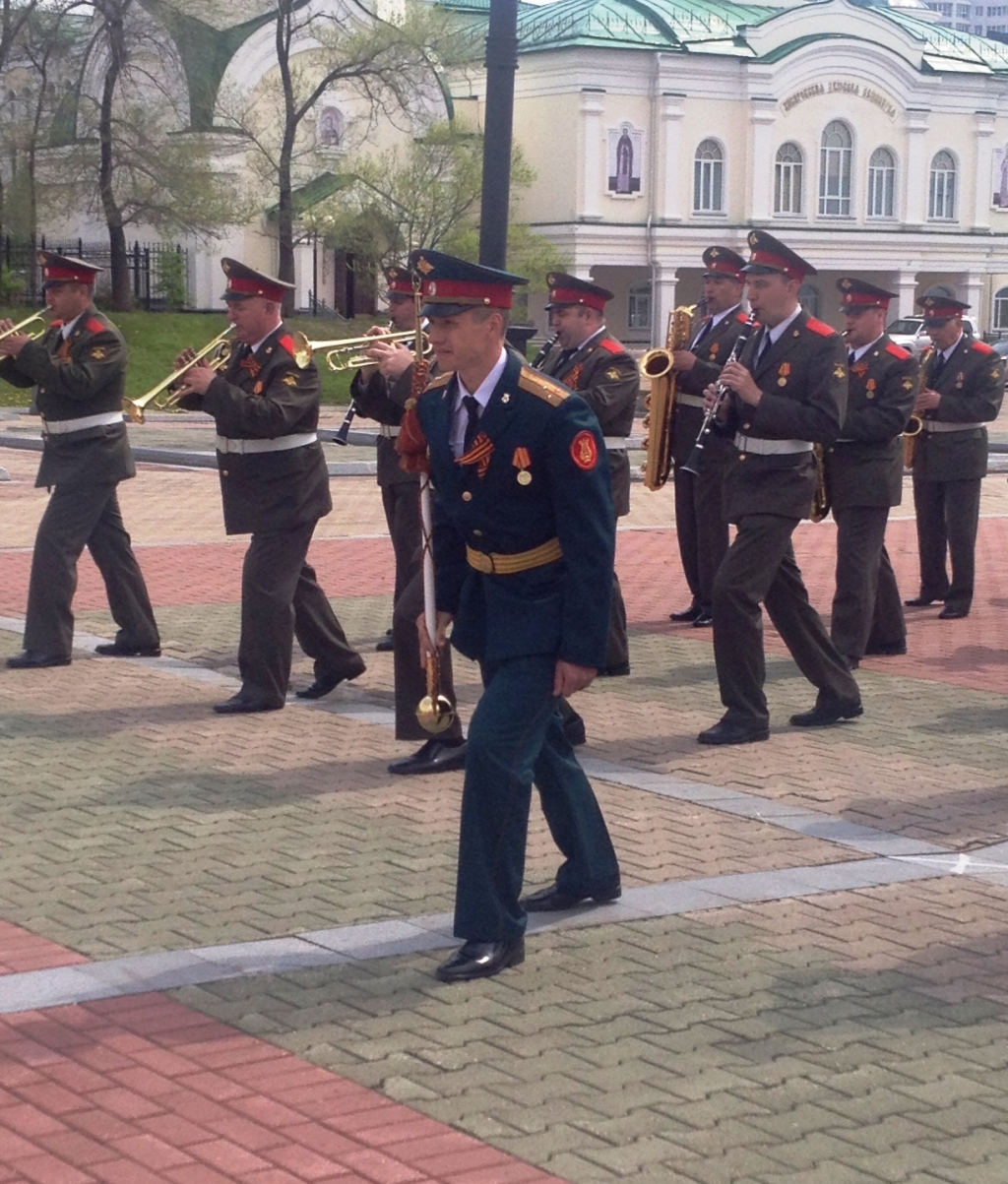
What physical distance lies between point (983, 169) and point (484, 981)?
6069 centimetres

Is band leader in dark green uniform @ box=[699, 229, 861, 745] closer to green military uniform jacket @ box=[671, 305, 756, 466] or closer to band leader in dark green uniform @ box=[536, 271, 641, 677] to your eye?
band leader in dark green uniform @ box=[536, 271, 641, 677]

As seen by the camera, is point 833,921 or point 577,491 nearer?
point 577,491

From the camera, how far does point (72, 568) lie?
32.9ft

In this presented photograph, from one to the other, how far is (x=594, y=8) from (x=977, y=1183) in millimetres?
53168

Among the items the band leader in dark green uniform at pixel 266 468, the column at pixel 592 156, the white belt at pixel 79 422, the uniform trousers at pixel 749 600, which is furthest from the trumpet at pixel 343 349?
the column at pixel 592 156

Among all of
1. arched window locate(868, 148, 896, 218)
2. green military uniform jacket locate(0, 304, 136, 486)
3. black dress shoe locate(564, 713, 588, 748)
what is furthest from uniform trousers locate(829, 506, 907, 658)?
arched window locate(868, 148, 896, 218)

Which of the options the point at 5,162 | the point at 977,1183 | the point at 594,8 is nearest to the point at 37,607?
the point at 977,1183

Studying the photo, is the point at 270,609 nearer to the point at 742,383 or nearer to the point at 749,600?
the point at 749,600

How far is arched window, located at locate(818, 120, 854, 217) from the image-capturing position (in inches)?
2361

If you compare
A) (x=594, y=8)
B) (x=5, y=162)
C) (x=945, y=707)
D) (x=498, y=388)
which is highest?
(x=594, y=8)

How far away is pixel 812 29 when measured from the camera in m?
58.5

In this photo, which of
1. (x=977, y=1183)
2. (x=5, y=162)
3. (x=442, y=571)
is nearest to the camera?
(x=977, y=1183)

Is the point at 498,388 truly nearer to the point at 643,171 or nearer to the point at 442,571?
the point at 442,571

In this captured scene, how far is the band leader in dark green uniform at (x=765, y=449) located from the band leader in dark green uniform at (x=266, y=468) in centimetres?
181
